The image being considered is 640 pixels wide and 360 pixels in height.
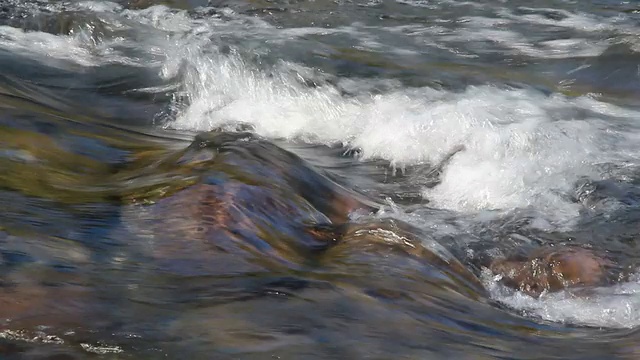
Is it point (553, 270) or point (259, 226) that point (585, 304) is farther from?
point (259, 226)

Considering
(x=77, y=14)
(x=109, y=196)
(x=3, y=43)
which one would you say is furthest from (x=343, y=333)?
(x=77, y=14)

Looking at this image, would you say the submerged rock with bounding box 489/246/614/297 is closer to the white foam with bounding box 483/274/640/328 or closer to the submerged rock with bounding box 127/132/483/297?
the white foam with bounding box 483/274/640/328

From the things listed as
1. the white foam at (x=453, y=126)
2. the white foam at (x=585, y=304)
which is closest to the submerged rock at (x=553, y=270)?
the white foam at (x=585, y=304)

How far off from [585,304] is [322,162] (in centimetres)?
250

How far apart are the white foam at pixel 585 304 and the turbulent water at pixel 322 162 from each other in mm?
15

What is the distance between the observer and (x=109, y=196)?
4.39m

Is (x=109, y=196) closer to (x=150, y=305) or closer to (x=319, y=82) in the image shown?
(x=150, y=305)

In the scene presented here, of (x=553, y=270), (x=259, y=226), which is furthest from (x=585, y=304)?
(x=259, y=226)

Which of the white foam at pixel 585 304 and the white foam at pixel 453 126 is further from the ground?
the white foam at pixel 453 126

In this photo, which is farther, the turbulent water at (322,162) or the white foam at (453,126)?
the white foam at (453,126)

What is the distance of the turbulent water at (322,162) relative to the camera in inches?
131

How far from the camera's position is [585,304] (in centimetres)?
420

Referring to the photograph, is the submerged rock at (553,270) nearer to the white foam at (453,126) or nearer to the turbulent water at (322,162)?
the turbulent water at (322,162)

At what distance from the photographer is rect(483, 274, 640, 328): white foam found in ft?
13.0
